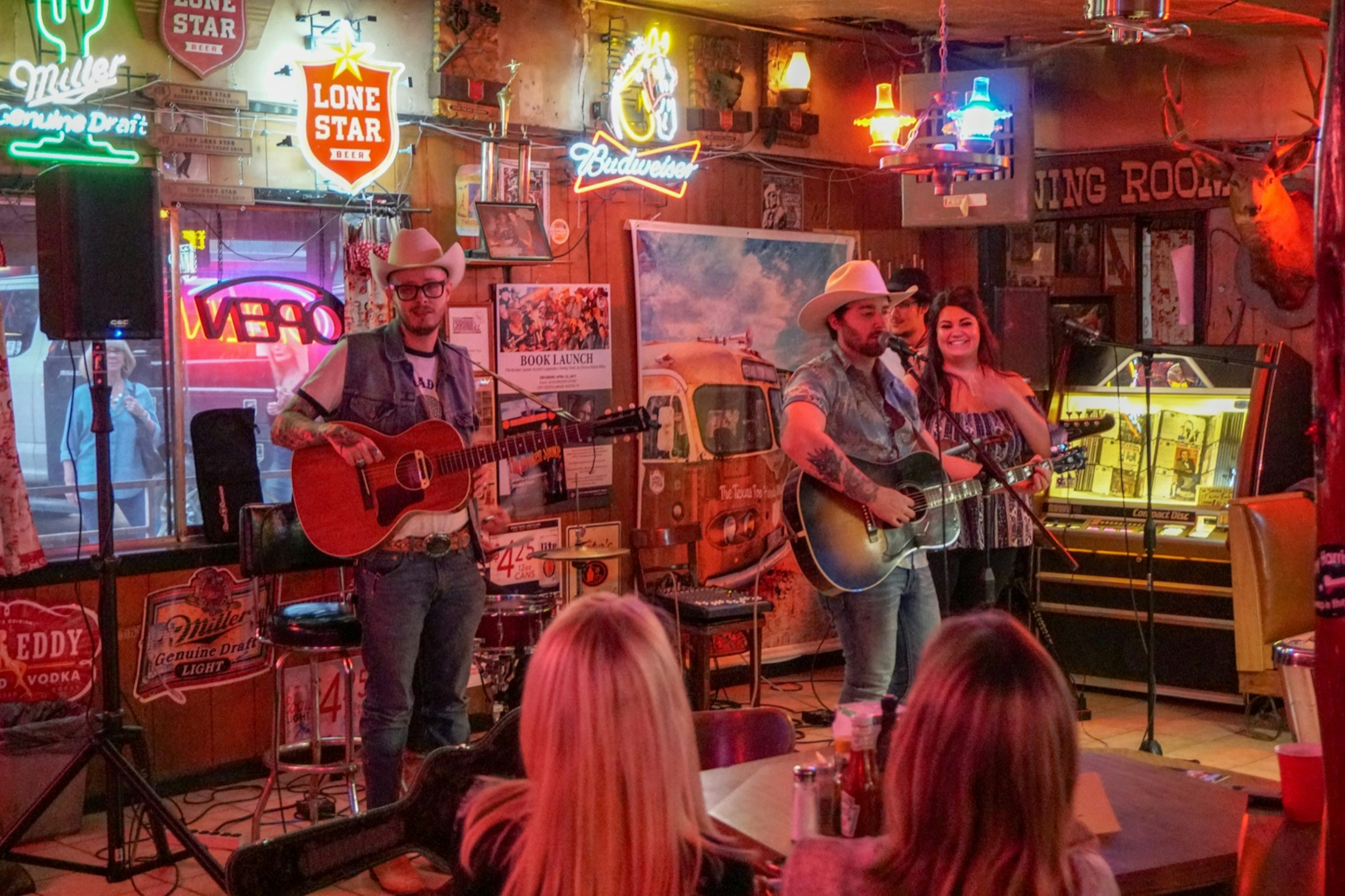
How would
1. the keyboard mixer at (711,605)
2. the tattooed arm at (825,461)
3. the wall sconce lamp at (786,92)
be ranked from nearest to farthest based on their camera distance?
1. the tattooed arm at (825,461)
2. the keyboard mixer at (711,605)
3. the wall sconce lamp at (786,92)

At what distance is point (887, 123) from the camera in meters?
7.25

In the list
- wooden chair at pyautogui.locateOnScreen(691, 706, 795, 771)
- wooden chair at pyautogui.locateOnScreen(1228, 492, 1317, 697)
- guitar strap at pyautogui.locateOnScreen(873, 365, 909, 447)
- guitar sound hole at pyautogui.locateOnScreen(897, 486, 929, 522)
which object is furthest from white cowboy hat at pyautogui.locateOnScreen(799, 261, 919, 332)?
wooden chair at pyautogui.locateOnScreen(1228, 492, 1317, 697)

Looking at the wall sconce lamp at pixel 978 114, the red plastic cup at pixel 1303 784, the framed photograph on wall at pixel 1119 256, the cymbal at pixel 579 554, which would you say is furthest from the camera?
the framed photograph on wall at pixel 1119 256

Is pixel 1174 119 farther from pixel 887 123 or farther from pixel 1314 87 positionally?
pixel 887 123

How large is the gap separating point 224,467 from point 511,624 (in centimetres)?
130

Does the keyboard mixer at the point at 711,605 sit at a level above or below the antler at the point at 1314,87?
below

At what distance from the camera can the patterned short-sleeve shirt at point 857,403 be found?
438 cm

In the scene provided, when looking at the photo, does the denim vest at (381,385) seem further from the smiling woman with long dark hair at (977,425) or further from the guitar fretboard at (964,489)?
the smiling woman with long dark hair at (977,425)

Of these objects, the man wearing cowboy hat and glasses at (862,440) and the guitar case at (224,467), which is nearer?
the man wearing cowboy hat and glasses at (862,440)

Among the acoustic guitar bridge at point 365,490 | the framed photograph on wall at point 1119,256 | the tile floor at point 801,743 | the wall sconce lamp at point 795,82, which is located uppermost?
the wall sconce lamp at point 795,82

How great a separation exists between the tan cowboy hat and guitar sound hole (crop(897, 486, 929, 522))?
1.65 metres

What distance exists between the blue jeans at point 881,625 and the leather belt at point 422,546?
1228 millimetres

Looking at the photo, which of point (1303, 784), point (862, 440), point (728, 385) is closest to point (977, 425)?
point (862, 440)

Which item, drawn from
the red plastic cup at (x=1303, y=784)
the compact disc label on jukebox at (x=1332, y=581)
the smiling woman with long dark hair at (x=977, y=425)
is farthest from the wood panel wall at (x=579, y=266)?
the compact disc label on jukebox at (x=1332, y=581)
